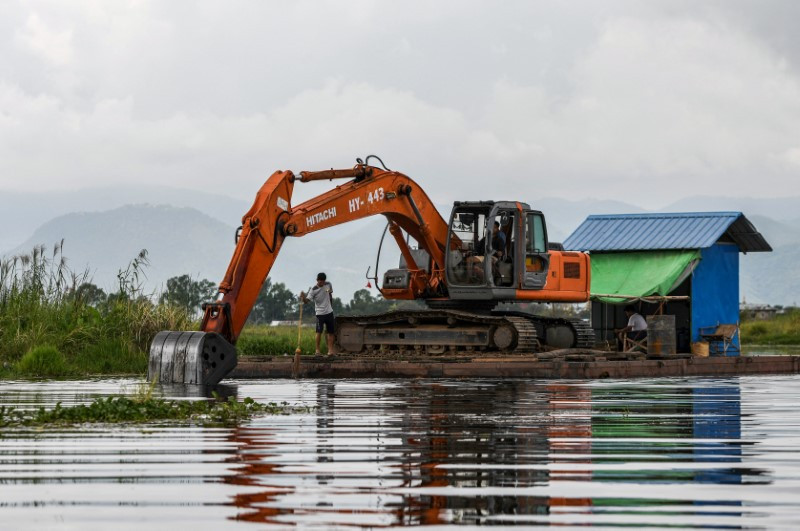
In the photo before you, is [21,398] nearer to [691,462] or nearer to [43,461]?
[43,461]

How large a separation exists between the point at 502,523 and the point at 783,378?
2195 centimetres

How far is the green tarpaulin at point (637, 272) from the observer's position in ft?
124

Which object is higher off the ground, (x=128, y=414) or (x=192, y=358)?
(x=192, y=358)

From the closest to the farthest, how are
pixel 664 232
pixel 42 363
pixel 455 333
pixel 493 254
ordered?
pixel 42 363, pixel 455 333, pixel 493 254, pixel 664 232

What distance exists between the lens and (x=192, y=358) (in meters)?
22.2

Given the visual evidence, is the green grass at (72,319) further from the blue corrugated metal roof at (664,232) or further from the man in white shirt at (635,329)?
the blue corrugated metal roof at (664,232)

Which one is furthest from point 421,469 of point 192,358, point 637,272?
point 637,272

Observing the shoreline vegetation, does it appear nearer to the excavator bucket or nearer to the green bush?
the green bush

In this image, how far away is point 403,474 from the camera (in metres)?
8.95

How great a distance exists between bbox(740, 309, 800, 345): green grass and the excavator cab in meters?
29.7

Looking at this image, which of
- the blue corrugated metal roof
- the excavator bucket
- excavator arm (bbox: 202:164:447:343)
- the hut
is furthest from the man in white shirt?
the excavator bucket

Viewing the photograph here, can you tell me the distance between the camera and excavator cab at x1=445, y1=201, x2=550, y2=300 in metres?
30.0

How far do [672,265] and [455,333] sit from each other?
1070 cm

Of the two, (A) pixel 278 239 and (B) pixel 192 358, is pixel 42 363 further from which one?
(B) pixel 192 358
